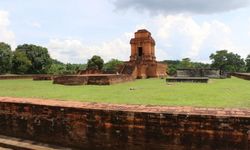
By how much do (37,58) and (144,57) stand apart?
19579mm

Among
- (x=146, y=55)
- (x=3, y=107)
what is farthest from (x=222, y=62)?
(x=3, y=107)

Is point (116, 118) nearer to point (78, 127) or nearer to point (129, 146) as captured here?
point (129, 146)

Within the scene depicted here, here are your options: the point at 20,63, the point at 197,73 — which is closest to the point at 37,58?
the point at 20,63

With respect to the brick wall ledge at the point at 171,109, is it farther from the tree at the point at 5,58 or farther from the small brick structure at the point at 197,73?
the tree at the point at 5,58

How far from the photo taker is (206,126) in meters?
3.38

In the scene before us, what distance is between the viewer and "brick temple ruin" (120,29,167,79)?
2403 centimetres

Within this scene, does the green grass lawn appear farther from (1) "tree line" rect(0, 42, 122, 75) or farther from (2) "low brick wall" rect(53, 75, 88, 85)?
(1) "tree line" rect(0, 42, 122, 75)

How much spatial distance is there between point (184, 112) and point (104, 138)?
1224mm

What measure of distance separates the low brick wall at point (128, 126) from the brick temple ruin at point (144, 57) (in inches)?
726

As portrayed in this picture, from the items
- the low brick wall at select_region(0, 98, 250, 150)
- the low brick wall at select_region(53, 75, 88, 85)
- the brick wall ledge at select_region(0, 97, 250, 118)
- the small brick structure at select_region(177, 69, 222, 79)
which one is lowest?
the low brick wall at select_region(0, 98, 250, 150)

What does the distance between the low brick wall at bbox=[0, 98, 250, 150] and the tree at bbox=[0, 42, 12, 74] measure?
109ft

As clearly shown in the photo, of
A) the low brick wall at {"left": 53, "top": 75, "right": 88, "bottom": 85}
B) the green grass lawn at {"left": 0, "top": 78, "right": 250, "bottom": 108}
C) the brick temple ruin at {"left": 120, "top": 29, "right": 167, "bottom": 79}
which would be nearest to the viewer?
the green grass lawn at {"left": 0, "top": 78, "right": 250, "bottom": 108}

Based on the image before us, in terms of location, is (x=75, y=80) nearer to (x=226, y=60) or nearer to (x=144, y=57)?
(x=144, y=57)

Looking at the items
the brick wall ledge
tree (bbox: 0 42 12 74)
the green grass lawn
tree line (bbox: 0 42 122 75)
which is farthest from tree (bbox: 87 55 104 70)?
the brick wall ledge
